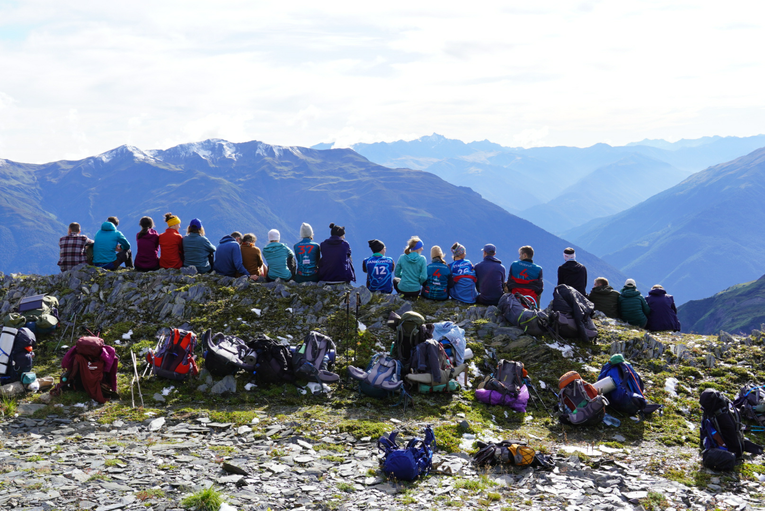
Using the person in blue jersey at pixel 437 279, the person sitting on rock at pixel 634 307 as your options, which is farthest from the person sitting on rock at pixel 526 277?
the person sitting on rock at pixel 634 307

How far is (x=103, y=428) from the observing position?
384 inches

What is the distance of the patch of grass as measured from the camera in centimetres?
667

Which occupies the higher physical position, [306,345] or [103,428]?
[306,345]

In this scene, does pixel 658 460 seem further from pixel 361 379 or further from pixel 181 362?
pixel 181 362

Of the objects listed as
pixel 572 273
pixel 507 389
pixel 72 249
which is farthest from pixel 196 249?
pixel 572 273

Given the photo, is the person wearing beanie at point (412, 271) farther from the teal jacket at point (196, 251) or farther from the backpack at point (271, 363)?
the teal jacket at point (196, 251)

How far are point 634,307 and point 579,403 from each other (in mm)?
8064

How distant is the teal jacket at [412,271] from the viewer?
17109mm

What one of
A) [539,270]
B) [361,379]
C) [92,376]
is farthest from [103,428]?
[539,270]

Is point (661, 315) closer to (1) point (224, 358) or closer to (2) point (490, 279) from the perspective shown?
(2) point (490, 279)

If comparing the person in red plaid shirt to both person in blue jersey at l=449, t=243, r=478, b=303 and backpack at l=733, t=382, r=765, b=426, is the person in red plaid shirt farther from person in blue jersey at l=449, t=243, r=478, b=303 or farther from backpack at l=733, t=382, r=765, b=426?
backpack at l=733, t=382, r=765, b=426

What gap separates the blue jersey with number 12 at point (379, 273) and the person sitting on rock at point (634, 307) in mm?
8328

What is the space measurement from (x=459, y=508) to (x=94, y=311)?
13.7 m

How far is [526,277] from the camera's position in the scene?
52.5 ft
